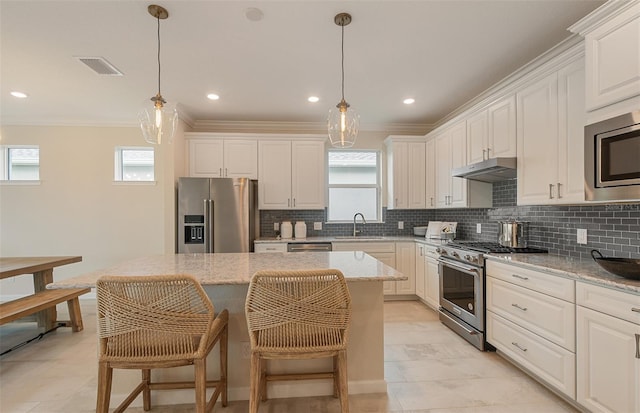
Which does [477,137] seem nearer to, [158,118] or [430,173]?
[430,173]

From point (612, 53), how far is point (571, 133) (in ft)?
1.96

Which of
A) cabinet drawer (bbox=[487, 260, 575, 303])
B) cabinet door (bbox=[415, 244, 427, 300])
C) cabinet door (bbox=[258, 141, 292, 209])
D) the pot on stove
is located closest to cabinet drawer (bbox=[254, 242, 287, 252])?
cabinet door (bbox=[258, 141, 292, 209])

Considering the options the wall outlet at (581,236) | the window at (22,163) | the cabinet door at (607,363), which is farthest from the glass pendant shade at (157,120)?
the window at (22,163)

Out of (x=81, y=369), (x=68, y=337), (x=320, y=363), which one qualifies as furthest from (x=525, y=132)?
(x=68, y=337)

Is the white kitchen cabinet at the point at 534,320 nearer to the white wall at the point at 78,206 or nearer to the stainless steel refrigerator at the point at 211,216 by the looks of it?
the stainless steel refrigerator at the point at 211,216

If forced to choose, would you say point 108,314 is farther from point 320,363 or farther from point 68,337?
point 68,337

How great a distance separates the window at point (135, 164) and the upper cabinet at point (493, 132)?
454 cm

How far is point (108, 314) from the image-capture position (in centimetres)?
151

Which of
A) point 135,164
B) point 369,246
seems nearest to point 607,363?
point 369,246

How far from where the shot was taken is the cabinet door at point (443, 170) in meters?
3.91

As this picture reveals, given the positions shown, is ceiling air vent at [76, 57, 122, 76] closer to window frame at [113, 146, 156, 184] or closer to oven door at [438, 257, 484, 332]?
window frame at [113, 146, 156, 184]

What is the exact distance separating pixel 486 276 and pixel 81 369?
357 centimetres

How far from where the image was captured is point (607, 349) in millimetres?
1685

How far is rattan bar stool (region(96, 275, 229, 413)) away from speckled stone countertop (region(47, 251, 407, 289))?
17cm
